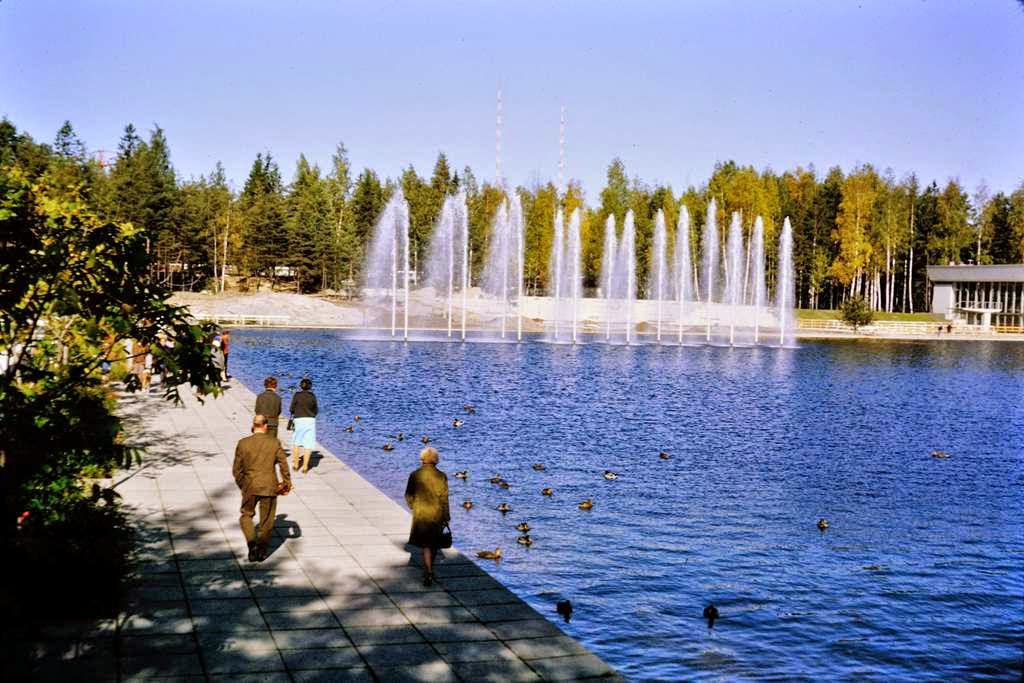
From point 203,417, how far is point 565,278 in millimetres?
88203

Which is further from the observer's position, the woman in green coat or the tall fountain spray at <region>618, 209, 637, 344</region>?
the tall fountain spray at <region>618, 209, 637, 344</region>

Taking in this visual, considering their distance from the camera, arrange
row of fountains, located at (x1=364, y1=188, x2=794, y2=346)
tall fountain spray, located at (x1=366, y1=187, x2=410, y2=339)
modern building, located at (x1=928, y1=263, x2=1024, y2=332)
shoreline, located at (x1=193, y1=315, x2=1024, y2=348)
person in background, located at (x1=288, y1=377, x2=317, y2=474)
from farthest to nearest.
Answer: modern building, located at (x1=928, y1=263, x2=1024, y2=332) < tall fountain spray, located at (x1=366, y1=187, x2=410, y2=339) < row of fountains, located at (x1=364, y1=188, x2=794, y2=346) < shoreline, located at (x1=193, y1=315, x2=1024, y2=348) < person in background, located at (x1=288, y1=377, x2=317, y2=474)

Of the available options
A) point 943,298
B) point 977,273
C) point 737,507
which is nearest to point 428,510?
point 737,507

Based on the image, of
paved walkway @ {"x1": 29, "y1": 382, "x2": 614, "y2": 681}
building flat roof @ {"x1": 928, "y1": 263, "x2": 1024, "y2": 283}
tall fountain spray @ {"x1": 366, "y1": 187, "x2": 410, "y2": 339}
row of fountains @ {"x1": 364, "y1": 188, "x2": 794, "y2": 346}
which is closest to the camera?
paved walkway @ {"x1": 29, "y1": 382, "x2": 614, "y2": 681}

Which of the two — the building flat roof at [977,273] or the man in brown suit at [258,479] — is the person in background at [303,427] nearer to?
the man in brown suit at [258,479]

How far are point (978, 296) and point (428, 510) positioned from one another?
4648 inches

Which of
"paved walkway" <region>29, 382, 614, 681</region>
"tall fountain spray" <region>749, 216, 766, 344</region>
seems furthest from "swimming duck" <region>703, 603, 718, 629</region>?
"tall fountain spray" <region>749, 216, 766, 344</region>


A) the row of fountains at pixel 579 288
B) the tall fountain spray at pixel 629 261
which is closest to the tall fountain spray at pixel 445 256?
the row of fountains at pixel 579 288

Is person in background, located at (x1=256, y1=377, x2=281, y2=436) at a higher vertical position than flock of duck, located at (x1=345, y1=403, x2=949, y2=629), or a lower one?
higher

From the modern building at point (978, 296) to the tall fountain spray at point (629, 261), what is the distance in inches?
1470

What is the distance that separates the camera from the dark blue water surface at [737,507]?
13.3 m

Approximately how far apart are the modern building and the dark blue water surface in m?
69.2

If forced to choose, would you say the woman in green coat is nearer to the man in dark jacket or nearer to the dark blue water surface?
the dark blue water surface

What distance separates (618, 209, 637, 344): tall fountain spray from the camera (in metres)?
87.4
